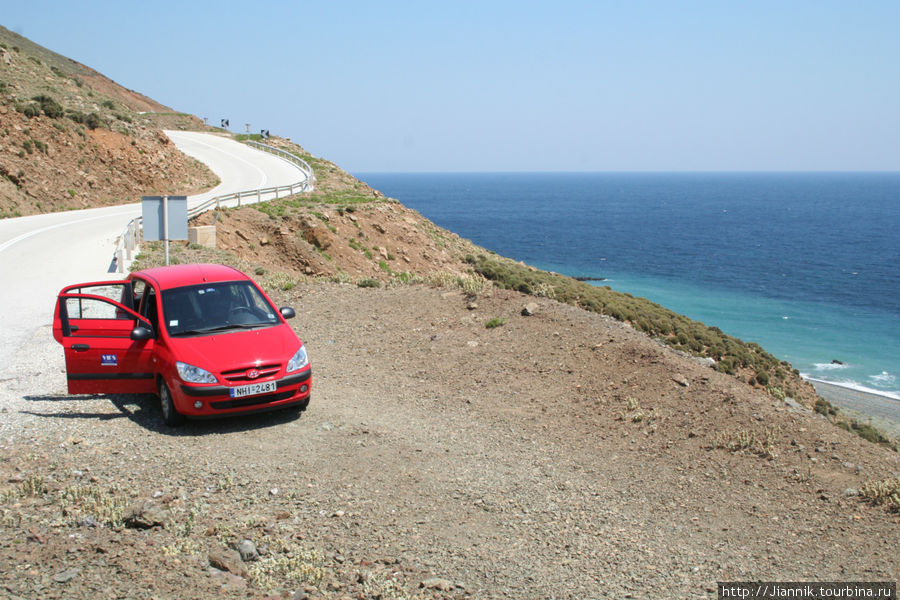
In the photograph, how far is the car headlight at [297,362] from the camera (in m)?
8.04

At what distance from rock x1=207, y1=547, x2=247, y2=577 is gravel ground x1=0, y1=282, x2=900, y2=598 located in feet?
0.07

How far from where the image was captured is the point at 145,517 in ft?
18.2

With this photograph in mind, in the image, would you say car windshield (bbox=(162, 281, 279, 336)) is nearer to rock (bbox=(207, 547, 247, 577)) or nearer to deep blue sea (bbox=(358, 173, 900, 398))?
rock (bbox=(207, 547, 247, 577))

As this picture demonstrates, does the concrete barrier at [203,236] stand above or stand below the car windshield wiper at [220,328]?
above

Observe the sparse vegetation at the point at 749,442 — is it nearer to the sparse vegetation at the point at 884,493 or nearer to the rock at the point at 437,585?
the sparse vegetation at the point at 884,493

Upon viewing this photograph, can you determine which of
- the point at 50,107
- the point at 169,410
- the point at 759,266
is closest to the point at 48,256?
the point at 169,410

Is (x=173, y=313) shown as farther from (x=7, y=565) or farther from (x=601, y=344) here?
(x=601, y=344)

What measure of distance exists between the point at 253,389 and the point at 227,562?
9.28 feet

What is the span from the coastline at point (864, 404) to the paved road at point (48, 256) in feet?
70.7

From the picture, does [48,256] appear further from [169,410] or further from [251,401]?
[251,401]

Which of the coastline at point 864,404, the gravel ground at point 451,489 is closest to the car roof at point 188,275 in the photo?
the gravel ground at point 451,489

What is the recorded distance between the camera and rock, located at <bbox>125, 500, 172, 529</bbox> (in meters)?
5.52

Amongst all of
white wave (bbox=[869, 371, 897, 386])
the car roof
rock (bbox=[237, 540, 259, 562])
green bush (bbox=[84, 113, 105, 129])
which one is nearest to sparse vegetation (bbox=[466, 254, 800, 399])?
the car roof

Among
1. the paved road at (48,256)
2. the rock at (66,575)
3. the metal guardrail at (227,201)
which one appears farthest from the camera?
the metal guardrail at (227,201)
